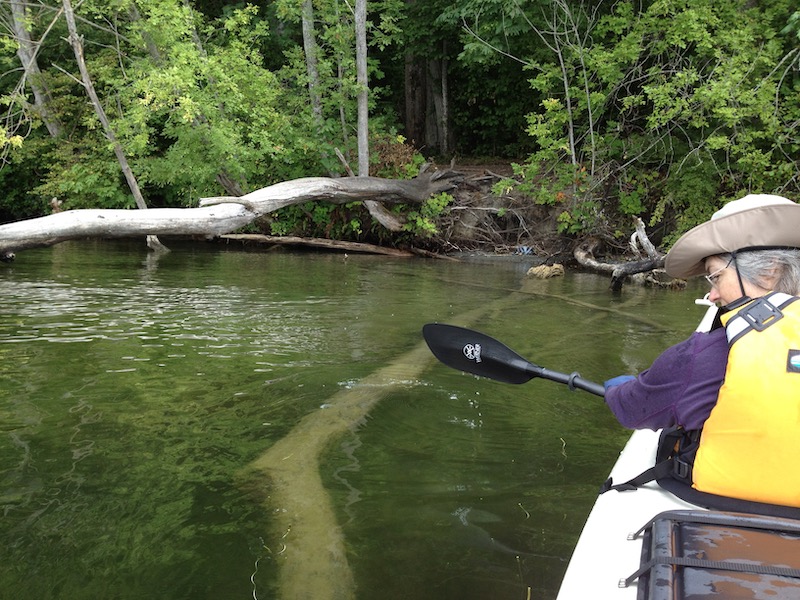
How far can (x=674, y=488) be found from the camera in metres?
2.26

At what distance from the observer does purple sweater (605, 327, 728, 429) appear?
6.61 ft

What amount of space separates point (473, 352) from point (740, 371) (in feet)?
5.50

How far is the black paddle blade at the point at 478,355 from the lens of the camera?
10.9 ft

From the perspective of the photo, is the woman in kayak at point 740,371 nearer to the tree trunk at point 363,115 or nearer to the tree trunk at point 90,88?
the tree trunk at point 363,115

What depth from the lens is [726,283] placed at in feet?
6.94

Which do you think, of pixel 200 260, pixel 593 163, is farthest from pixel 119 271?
pixel 593 163

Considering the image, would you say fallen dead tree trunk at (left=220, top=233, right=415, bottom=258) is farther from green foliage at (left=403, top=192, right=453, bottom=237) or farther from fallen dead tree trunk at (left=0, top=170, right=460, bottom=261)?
fallen dead tree trunk at (left=0, top=170, right=460, bottom=261)

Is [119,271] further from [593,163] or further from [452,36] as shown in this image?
[452,36]

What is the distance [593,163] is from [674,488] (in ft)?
37.1

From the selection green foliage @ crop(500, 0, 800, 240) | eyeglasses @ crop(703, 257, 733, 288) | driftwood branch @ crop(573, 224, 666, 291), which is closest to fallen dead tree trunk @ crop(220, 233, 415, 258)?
green foliage @ crop(500, 0, 800, 240)

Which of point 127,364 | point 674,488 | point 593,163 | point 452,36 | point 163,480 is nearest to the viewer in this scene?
point 674,488

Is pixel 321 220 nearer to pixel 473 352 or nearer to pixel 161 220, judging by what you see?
pixel 161 220

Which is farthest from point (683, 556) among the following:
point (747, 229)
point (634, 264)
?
point (634, 264)

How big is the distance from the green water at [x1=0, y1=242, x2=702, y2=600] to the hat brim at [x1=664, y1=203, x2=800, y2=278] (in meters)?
1.35
